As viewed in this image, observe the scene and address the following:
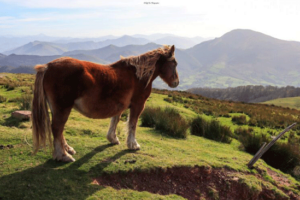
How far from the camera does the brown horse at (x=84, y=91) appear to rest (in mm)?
4328

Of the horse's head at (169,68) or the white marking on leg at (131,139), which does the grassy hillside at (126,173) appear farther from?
the horse's head at (169,68)

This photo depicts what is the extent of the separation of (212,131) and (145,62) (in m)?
5.07

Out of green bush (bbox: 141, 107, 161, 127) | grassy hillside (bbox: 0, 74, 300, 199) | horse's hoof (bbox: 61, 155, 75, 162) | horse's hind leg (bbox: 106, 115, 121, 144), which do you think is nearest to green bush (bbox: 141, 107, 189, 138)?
green bush (bbox: 141, 107, 161, 127)

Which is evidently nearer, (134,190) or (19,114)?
(134,190)

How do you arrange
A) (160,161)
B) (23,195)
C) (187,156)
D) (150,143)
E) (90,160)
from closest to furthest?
(23,195), (90,160), (160,161), (187,156), (150,143)

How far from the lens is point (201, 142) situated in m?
8.12

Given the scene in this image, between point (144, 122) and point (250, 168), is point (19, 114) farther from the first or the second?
point (250, 168)

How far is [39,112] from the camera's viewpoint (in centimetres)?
441

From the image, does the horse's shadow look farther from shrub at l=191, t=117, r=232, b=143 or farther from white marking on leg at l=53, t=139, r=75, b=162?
shrub at l=191, t=117, r=232, b=143

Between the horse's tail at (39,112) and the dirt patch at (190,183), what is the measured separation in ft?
4.97

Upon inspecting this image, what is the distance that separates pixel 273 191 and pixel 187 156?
8.03 ft

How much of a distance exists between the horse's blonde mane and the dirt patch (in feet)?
8.32

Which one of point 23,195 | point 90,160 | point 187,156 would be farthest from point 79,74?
point 187,156

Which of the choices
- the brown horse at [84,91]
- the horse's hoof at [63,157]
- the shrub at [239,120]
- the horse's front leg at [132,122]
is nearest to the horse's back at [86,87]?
the brown horse at [84,91]
